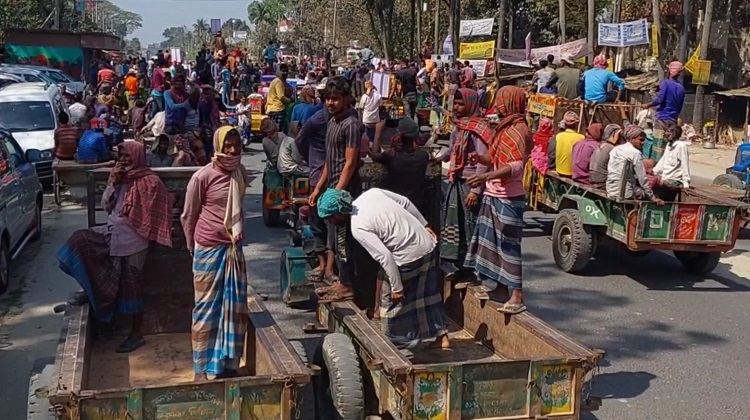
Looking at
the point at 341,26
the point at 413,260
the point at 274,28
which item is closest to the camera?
the point at 413,260

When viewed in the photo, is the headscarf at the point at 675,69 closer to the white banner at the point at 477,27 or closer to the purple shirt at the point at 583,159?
the purple shirt at the point at 583,159

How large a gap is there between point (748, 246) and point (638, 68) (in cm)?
2453

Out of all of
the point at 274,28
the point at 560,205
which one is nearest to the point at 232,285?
the point at 560,205

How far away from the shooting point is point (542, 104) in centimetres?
1433

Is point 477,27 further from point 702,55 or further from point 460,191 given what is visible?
point 460,191

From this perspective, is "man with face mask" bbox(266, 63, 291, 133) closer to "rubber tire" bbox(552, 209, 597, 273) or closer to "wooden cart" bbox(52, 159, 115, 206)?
"wooden cart" bbox(52, 159, 115, 206)

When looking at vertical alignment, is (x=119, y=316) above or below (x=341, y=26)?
below

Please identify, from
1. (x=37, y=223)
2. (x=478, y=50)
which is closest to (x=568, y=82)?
(x=37, y=223)

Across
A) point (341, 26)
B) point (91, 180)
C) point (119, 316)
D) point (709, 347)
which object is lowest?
point (709, 347)

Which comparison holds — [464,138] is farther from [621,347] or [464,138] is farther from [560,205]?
[560,205]

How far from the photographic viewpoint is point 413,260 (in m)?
5.80

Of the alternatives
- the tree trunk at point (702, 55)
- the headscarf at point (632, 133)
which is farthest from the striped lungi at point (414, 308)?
the tree trunk at point (702, 55)

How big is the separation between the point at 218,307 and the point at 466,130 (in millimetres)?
3049

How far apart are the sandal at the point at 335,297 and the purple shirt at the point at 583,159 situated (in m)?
5.18
